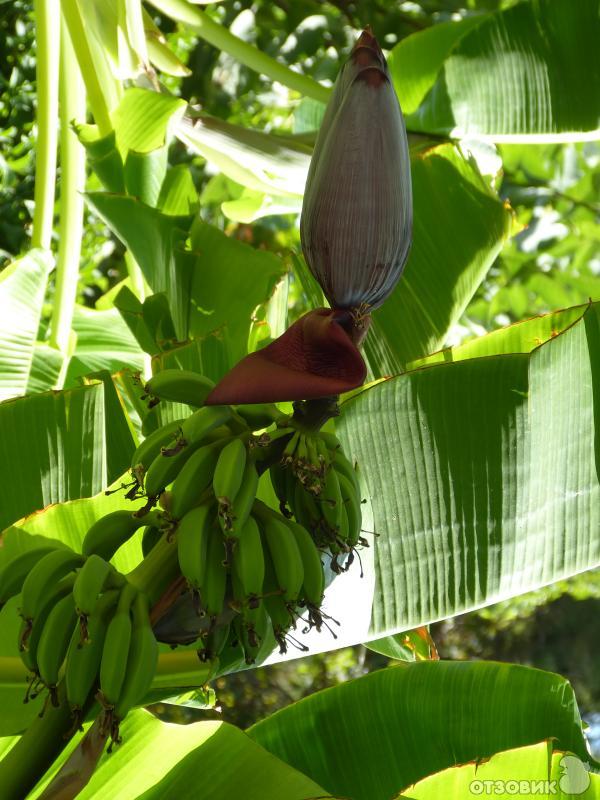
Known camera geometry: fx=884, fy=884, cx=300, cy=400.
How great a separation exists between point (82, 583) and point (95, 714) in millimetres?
90

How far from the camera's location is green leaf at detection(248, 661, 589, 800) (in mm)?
629

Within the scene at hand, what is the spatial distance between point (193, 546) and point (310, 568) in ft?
0.24

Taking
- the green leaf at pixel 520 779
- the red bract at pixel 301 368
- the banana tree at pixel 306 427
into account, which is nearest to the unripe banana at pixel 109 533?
the banana tree at pixel 306 427

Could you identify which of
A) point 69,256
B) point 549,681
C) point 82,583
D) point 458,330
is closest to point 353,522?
point 82,583

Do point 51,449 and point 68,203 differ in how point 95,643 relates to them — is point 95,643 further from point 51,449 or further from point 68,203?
point 68,203

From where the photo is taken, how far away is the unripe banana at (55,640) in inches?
16.1

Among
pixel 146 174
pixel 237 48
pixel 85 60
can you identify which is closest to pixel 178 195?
pixel 146 174

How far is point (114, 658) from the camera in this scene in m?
0.40

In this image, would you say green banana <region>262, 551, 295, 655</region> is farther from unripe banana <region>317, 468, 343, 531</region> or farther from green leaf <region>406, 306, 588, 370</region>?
green leaf <region>406, 306, 588, 370</region>

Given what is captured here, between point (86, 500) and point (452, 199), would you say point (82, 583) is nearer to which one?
point (86, 500)

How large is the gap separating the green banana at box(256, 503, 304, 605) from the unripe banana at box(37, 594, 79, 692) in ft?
0.34

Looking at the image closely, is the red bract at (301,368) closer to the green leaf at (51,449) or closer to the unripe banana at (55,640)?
the unripe banana at (55,640)

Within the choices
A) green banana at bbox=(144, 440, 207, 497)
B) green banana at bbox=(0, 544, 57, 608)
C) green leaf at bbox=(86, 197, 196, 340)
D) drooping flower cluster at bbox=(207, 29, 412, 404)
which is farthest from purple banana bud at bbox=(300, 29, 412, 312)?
green leaf at bbox=(86, 197, 196, 340)

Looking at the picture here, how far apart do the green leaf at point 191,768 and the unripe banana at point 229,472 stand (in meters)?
0.23
